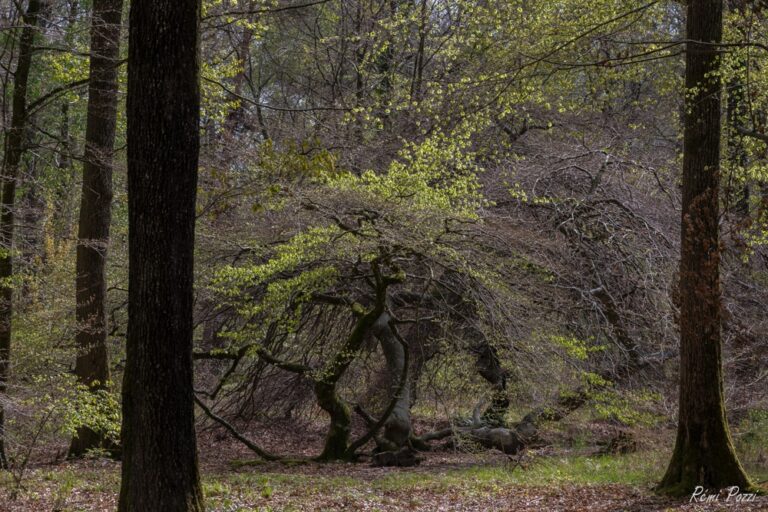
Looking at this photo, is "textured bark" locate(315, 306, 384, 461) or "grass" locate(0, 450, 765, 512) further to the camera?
"textured bark" locate(315, 306, 384, 461)

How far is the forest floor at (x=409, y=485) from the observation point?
829 centimetres

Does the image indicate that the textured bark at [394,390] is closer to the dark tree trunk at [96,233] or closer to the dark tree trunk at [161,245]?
the dark tree trunk at [96,233]

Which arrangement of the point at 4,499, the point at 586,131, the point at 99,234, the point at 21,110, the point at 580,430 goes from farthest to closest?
the point at 586,131 → the point at 580,430 → the point at 99,234 → the point at 21,110 → the point at 4,499

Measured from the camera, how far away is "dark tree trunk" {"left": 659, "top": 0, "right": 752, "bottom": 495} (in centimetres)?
780

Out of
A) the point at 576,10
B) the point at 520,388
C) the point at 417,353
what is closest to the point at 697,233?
the point at 576,10

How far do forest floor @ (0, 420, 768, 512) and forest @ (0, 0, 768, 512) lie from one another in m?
0.07

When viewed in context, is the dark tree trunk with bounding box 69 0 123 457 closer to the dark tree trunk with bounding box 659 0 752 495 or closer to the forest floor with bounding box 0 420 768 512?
the forest floor with bounding box 0 420 768 512

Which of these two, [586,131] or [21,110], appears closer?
[21,110]

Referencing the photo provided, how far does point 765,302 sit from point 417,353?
5891 mm

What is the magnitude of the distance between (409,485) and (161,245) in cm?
618

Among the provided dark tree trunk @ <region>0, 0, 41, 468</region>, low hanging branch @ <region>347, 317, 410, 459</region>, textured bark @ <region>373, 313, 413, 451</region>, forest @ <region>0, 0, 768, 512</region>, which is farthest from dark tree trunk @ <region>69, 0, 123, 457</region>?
textured bark @ <region>373, 313, 413, 451</region>

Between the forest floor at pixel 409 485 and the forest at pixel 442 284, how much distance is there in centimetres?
7

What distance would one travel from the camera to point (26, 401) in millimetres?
8977

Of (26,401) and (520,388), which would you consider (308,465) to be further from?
(26,401)
